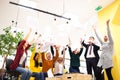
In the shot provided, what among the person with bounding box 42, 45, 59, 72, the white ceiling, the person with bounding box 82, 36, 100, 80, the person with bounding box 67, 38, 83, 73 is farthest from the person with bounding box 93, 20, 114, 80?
the person with bounding box 42, 45, 59, 72

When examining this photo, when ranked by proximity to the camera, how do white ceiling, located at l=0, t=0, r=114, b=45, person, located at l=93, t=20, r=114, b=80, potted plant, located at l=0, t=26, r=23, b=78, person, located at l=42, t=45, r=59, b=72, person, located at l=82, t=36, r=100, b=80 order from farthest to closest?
1. white ceiling, located at l=0, t=0, r=114, b=45
2. potted plant, located at l=0, t=26, r=23, b=78
3. person, located at l=42, t=45, r=59, b=72
4. person, located at l=82, t=36, r=100, b=80
5. person, located at l=93, t=20, r=114, b=80

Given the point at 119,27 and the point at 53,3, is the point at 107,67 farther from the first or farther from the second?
the point at 53,3

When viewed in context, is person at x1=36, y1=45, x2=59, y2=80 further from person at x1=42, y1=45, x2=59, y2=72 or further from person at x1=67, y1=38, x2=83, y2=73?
person at x1=67, y1=38, x2=83, y2=73

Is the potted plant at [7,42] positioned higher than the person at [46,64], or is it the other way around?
the potted plant at [7,42]

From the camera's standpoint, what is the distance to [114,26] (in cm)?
509

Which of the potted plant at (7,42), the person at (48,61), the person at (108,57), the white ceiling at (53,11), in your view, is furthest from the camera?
the white ceiling at (53,11)

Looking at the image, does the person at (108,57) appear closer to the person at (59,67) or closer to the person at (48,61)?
the person at (59,67)

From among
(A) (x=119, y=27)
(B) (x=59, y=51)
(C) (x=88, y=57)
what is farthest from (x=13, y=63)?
Result: (A) (x=119, y=27)

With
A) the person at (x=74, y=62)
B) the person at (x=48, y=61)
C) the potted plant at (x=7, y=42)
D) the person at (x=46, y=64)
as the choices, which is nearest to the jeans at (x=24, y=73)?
the person at (x=46, y=64)

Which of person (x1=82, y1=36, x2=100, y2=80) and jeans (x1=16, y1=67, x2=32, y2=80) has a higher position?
person (x1=82, y1=36, x2=100, y2=80)

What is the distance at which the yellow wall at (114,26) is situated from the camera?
4.70m

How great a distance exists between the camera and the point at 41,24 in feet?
22.5

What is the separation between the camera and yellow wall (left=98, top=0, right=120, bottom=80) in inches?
185

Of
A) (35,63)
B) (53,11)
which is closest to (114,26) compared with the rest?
(53,11)
